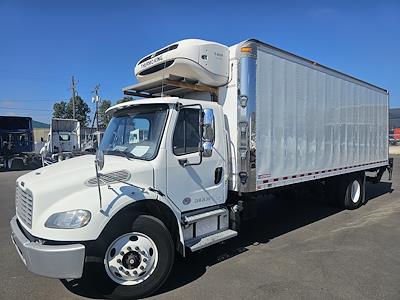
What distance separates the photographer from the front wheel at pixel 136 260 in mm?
3876

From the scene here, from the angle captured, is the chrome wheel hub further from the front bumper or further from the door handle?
the door handle

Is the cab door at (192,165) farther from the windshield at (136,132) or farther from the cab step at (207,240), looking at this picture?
the cab step at (207,240)

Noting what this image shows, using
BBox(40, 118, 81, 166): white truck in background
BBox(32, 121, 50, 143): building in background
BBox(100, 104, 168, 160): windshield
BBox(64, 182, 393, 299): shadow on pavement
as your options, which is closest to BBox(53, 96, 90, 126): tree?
BBox(32, 121, 50, 143): building in background

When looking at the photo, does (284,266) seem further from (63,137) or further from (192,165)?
(63,137)

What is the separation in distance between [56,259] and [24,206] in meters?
0.96

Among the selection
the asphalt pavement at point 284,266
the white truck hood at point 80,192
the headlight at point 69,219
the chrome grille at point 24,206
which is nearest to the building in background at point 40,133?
the asphalt pavement at point 284,266

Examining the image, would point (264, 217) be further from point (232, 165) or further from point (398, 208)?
point (398, 208)

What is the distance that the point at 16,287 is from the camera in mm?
4336

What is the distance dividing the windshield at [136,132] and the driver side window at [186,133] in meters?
0.23

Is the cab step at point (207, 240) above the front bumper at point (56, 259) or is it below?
below

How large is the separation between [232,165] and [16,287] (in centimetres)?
341

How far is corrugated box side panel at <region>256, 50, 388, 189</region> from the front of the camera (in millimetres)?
5750

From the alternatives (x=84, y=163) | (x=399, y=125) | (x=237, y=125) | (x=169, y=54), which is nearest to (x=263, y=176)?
(x=237, y=125)

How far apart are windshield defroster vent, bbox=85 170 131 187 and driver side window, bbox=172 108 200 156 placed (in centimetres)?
79
